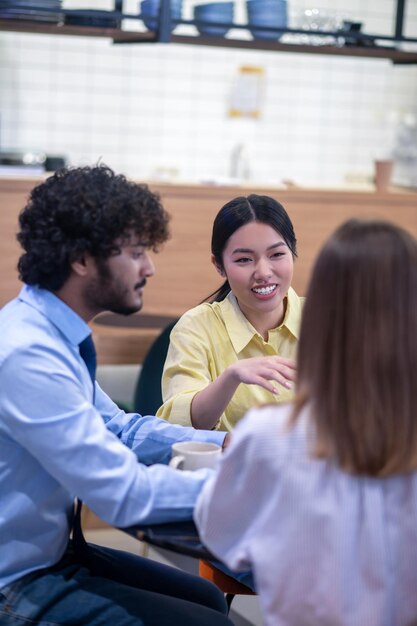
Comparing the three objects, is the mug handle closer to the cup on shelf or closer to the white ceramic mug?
the white ceramic mug

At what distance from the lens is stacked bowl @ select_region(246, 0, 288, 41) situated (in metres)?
3.96

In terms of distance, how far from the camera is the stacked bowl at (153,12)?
3.78m

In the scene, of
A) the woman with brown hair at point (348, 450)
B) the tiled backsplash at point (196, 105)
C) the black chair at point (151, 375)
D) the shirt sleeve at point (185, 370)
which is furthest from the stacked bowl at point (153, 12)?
the woman with brown hair at point (348, 450)

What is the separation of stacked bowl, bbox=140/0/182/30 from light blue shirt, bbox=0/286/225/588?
7.53ft

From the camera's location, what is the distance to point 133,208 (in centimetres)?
172

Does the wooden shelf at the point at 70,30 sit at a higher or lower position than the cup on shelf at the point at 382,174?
higher

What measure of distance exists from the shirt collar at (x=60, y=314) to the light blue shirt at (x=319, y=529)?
0.46m

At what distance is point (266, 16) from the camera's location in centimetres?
400

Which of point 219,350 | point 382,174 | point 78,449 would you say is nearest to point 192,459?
point 78,449

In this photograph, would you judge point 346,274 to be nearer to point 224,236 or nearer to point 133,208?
point 133,208

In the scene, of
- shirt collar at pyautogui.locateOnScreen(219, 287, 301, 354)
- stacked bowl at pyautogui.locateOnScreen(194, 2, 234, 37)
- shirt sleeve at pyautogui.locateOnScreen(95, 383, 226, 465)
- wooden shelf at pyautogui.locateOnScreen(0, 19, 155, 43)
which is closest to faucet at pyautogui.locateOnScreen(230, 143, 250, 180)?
stacked bowl at pyautogui.locateOnScreen(194, 2, 234, 37)

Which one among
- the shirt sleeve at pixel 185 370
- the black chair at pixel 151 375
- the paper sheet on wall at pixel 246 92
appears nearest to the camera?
the shirt sleeve at pixel 185 370

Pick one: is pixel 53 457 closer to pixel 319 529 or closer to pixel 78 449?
pixel 78 449

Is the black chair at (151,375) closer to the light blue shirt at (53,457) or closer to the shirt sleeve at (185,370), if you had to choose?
the shirt sleeve at (185,370)
